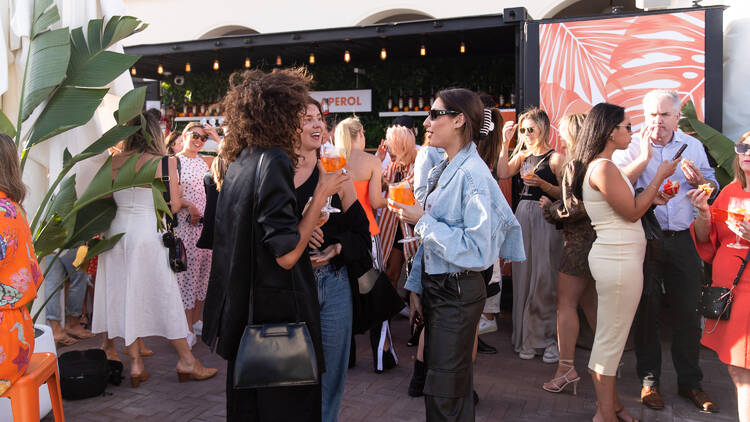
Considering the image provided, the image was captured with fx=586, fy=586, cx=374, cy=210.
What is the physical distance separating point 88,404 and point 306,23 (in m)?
11.3

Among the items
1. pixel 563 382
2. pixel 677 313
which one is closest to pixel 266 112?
pixel 563 382

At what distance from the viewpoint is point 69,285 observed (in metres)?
6.28

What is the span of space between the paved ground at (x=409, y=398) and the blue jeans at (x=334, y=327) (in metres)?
1.10

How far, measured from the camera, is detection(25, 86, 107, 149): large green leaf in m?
4.01

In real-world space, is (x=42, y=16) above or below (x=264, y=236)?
above

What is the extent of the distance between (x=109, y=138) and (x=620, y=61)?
16.2ft

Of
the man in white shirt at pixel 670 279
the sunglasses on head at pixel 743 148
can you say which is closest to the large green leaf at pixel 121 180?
the man in white shirt at pixel 670 279

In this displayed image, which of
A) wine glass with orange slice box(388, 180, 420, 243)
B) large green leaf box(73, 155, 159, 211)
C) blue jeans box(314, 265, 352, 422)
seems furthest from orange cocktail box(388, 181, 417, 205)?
large green leaf box(73, 155, 159, 211)

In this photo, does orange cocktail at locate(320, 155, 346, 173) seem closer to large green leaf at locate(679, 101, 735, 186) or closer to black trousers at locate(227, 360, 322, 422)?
black trousers at locate(227, 360, 322, 422)

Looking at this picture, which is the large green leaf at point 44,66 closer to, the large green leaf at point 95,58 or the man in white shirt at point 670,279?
the large green leaf at point 95,58

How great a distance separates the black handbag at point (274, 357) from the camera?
2221 mm

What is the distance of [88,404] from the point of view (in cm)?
421

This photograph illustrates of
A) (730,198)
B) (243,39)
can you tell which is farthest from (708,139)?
(243,39)

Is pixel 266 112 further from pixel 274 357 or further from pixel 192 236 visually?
pixel 192 236
